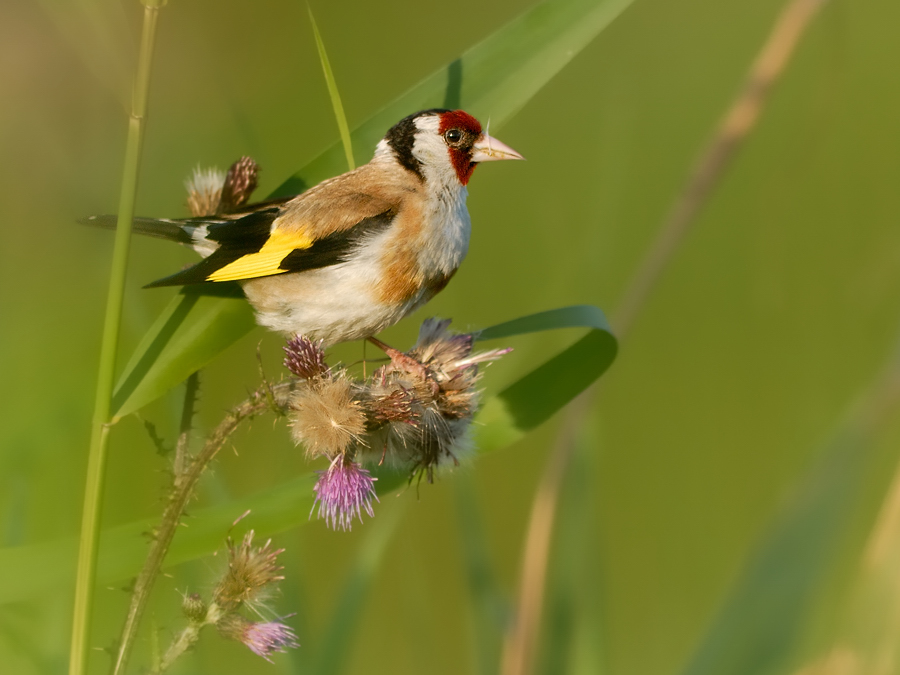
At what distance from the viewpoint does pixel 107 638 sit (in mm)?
1448

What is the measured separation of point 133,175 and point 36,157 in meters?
1.99

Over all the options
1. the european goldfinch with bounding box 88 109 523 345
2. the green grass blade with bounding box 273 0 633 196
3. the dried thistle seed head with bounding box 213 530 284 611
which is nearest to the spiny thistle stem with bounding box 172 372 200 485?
the dried thistle seed head with bounding box 213 530 284 611

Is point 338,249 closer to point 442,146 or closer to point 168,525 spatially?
point 442,146

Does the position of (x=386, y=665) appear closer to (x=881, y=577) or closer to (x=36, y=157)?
(x=881, y=577)

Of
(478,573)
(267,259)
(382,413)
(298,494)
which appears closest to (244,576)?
(298,494)

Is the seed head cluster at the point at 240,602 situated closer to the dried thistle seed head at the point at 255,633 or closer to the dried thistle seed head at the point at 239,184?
the dried thistle seed head at the point at 255,633

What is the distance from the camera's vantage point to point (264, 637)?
3.65 ft

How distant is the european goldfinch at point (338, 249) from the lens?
1.43 m

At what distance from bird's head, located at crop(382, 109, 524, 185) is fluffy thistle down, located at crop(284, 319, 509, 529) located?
1.25ft

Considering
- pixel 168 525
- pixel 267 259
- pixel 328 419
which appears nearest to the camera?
pixel 168 525

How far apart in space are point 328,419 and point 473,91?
0.63 meters

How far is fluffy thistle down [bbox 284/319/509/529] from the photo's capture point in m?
1.16

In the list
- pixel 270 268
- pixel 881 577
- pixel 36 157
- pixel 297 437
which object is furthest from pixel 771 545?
pixel 36 157

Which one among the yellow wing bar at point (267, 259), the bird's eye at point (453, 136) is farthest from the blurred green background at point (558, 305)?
the bird's eye at point (453, 136)
